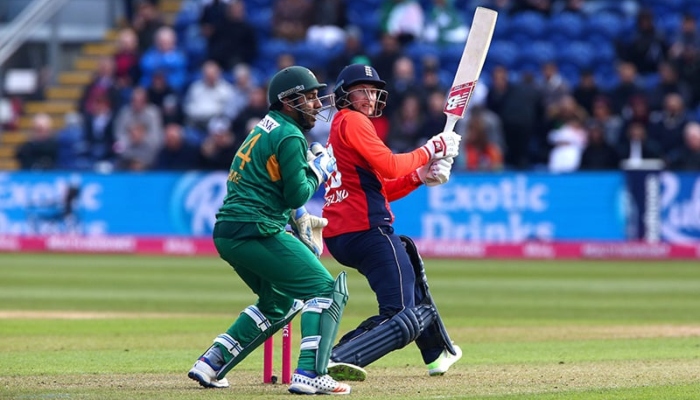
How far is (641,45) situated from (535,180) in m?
3.44

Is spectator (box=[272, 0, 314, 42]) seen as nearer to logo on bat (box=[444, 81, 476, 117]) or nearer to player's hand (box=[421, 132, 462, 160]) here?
logo on bat (box=[444, 81, 476, 117])

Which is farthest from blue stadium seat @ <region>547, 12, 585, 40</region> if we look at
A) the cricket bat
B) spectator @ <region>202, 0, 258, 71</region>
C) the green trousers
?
the green trousers

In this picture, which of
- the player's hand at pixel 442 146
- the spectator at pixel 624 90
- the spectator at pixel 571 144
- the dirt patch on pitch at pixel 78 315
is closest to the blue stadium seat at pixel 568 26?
the spectator at pixel 624 90

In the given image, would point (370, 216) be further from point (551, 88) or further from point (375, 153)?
point (551, 88)

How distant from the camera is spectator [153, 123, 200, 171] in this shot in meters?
21.6

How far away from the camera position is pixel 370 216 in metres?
7.77

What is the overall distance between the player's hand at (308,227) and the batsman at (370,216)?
30 centimetres

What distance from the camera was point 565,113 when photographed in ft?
65.9

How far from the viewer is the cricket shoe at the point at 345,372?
7.59 m

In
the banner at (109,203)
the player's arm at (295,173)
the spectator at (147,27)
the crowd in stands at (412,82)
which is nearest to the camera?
the player's arm at (295,173)

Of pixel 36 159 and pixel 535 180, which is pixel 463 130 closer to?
pixel 535 180

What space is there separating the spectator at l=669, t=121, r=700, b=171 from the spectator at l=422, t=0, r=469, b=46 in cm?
474

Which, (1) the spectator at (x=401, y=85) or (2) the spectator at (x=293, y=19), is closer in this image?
(1) the spectator at (x=401, y=85)

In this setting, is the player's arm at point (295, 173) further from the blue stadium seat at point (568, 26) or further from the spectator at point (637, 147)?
the blue stadium seat at point (568, 26)
